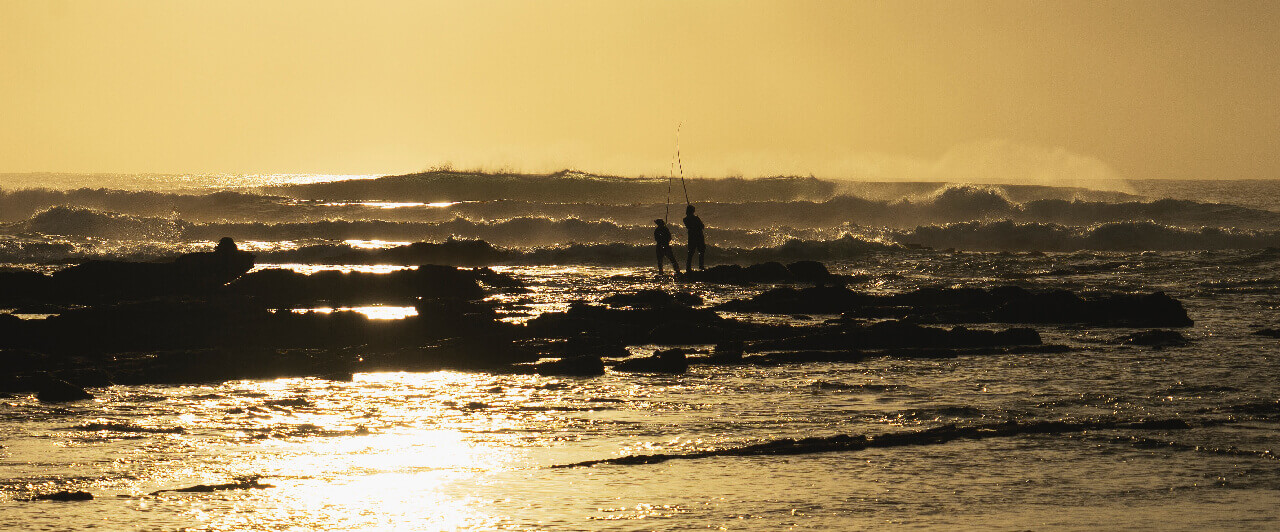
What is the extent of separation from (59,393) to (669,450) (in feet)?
16.5

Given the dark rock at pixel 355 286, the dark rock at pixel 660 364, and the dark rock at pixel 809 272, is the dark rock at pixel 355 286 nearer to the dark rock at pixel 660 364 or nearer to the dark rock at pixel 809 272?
the dark rock at pixel 809 272

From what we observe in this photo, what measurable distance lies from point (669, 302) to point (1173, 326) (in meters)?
6.26

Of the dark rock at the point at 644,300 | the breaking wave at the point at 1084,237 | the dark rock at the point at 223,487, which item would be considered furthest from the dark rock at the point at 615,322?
the breaking wave at the point at 1084,237

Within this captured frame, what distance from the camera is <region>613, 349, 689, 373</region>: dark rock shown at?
12.1 metres

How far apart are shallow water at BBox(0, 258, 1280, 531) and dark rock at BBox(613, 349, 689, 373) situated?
17cm

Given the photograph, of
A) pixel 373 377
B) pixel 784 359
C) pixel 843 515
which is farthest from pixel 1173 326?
pixel 843 515

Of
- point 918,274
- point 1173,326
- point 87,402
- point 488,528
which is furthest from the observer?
point 918,274

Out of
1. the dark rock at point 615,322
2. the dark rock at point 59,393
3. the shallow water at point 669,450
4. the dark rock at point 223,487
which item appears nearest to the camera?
the shallow water at point 669,450

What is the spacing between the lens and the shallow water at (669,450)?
668 cm

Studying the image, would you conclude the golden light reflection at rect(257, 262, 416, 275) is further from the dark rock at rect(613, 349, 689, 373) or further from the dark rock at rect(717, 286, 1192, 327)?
the dark rock at rect(613, 349, 689, 373)

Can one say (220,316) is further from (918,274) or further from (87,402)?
(918,274)

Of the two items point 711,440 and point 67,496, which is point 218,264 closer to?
point 711,440

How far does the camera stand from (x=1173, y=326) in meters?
16.0

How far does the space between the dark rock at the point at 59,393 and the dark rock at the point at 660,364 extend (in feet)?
14.8
